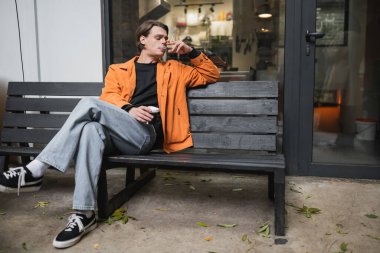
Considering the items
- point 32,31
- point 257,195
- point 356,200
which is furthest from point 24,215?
point 356,200

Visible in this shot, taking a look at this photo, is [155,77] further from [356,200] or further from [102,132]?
[356,200]

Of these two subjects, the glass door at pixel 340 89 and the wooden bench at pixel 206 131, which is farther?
the glass door at pixel 340 89

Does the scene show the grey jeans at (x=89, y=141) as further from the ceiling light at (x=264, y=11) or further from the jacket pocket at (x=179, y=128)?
the ceiling light at (x=264, y=11)

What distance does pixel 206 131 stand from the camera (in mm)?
3127

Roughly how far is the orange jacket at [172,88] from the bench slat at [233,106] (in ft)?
0.35

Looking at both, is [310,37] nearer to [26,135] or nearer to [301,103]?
[301,103]

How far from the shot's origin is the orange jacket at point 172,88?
119 inches

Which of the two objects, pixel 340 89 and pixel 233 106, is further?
pixel 340 89

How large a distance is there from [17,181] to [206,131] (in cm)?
144

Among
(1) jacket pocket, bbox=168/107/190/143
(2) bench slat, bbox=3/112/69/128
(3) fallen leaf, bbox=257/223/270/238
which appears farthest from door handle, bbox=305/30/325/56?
(2) bench slat, bbox=3/112/69/128

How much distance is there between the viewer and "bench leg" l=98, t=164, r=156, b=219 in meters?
2.69

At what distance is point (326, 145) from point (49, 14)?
10.2 feet

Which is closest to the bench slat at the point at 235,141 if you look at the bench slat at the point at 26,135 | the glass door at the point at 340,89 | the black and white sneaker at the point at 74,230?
the glass door at the point at 340,89

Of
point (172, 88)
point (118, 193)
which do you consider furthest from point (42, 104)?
point (172, 88)
